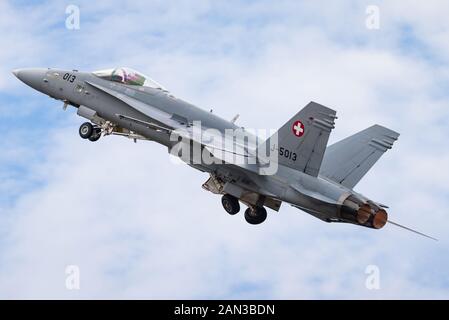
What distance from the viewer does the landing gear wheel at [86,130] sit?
85.7 feet

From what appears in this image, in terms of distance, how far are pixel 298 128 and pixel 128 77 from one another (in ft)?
17.5

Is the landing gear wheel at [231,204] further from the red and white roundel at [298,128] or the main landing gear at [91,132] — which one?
the main landing gear at [91,132]

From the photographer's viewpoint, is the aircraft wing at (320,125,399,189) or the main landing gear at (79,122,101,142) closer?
the aircraft wing at (320,125,399,189)

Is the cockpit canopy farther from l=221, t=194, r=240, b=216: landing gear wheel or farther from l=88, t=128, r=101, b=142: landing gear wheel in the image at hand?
l=221, t=194, r=240, b=216: landing gear wheel

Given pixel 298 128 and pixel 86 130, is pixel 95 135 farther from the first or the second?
pixel 298 128

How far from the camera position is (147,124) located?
24969 mm

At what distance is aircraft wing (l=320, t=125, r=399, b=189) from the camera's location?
24.3 meters

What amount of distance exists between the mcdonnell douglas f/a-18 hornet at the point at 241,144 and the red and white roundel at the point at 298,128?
21 mm

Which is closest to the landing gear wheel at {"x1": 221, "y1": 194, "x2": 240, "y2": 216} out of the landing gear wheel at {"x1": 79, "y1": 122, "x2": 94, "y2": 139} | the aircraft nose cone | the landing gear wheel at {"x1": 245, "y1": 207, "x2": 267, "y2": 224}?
the landing gear wheel at {"x1": 245, "y1": 207, "x2": 267, "y2": 224}

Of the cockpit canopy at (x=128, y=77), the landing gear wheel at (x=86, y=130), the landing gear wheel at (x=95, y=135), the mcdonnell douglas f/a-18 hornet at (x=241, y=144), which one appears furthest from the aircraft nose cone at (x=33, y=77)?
the landing gear wheel at (x=95, y=135)

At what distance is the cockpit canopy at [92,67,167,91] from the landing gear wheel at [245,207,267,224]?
11.9 ft

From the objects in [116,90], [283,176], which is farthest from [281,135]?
[116,90]

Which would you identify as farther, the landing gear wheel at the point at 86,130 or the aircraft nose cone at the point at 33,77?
the aircraft nose cone at the point at 33,77

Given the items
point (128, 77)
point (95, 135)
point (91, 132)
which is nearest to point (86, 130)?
point (91, 132)
